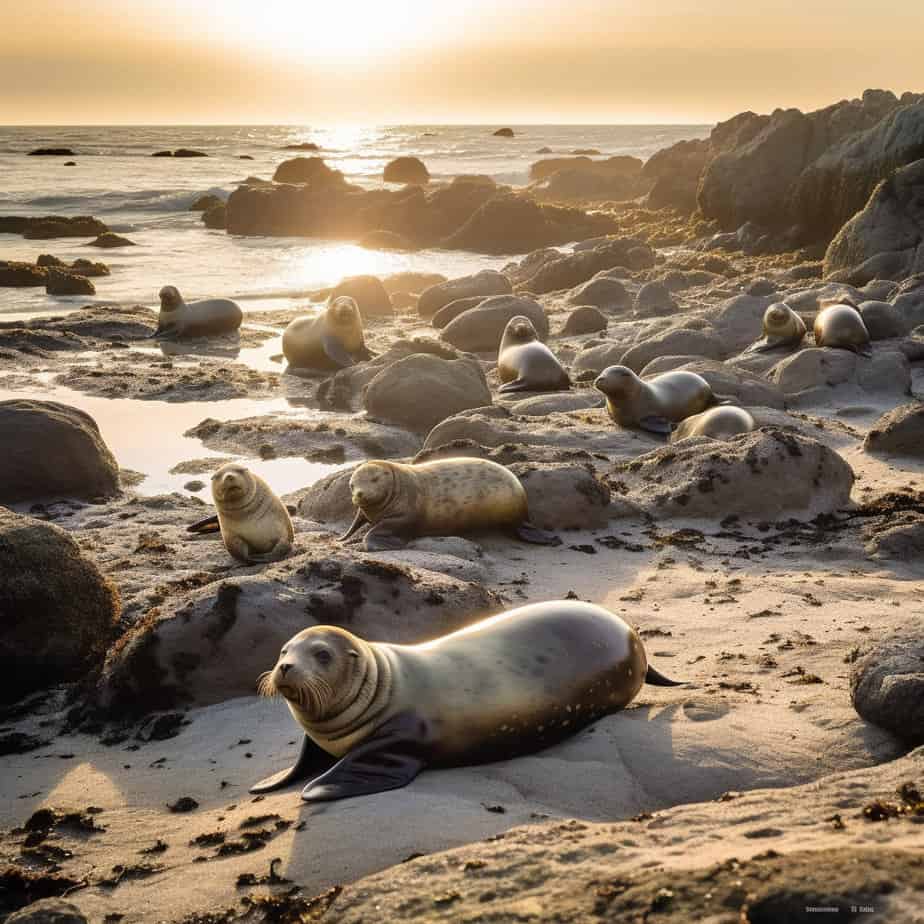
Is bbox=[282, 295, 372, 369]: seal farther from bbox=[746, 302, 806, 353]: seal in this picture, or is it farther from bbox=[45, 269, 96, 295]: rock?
bbox=[45, 269, 96, 295]: rock

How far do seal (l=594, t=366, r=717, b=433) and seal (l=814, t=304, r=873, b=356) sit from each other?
300cm

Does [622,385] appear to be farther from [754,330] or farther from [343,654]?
[343,654]

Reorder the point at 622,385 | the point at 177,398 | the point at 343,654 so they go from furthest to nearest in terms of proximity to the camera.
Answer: the point at 177,398 → the point at 622,385 → the point at 343,654

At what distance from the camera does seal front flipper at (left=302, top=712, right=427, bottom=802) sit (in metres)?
3.88

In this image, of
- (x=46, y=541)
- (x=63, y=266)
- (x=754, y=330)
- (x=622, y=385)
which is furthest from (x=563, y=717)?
(x=63, y=266)

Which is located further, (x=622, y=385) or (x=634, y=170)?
(x=634, y=170)

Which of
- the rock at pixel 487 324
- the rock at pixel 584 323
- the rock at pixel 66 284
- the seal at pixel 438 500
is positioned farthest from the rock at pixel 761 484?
the rock at pixel 66 284

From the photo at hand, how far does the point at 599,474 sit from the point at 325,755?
205 inches

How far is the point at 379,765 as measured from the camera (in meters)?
4.04

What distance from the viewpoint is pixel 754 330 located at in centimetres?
1516

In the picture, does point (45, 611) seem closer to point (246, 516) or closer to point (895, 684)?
point (246, 516)

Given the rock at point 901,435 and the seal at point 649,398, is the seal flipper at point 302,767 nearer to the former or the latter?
the rock at point 901,435

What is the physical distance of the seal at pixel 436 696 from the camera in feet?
13.3

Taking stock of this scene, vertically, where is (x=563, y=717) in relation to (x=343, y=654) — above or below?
below
